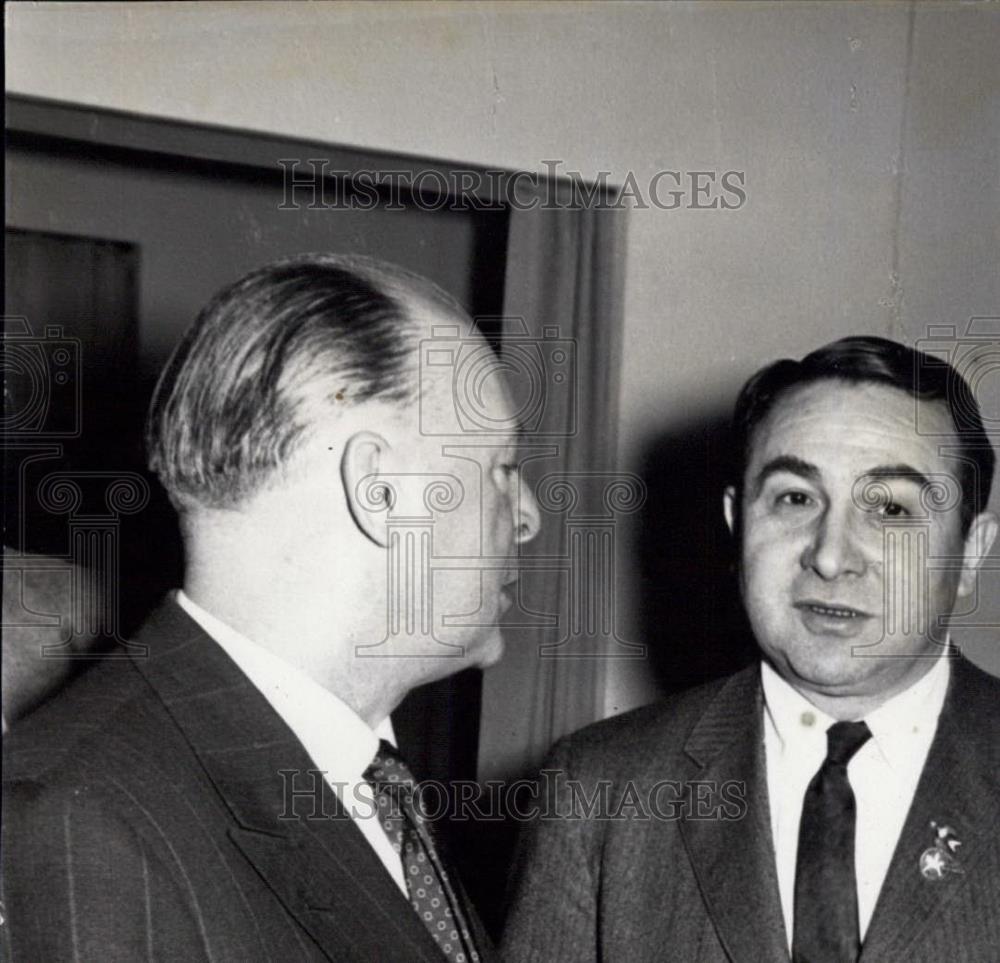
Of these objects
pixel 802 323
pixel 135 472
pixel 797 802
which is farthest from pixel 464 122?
pixel 797 802

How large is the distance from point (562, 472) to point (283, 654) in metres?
0.82

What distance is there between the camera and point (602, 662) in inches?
64.6

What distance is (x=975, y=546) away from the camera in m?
1.05

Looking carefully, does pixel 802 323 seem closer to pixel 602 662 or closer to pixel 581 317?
pixel 581 317

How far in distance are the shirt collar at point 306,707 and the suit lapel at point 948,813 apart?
0.43 m

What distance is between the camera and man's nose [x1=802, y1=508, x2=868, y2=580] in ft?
3.16

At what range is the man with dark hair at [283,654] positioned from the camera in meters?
0.74

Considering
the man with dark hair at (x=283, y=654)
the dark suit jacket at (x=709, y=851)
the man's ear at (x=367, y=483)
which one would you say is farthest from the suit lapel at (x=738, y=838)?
the man's ear at (x=367, y=483)

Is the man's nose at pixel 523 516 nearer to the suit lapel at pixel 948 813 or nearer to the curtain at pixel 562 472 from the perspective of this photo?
the suit lapel at pixel 948 813

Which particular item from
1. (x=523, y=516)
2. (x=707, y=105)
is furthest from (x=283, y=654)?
(x=707, y=105)

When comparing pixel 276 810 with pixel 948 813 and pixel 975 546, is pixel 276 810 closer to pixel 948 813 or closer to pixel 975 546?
pixel 948 813

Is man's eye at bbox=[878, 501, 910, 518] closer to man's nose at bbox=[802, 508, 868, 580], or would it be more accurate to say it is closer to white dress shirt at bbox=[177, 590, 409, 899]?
man's nose at bbox=[802, 508, 868, 580]

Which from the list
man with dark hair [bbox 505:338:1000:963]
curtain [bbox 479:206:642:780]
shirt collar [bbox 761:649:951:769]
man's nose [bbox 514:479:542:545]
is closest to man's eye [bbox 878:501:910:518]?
man with dark hair [bbox 505:338:1000:963]

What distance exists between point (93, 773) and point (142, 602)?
0.65 m
